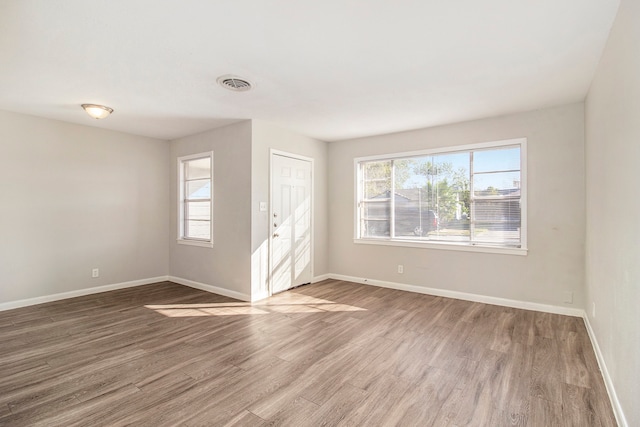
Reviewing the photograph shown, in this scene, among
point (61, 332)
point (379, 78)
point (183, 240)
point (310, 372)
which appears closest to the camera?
point (310, 372)

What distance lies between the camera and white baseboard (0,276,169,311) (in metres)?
4.21

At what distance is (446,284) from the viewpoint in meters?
4.74

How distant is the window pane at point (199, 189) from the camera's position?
5.38 metres

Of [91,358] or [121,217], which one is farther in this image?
[121,217]

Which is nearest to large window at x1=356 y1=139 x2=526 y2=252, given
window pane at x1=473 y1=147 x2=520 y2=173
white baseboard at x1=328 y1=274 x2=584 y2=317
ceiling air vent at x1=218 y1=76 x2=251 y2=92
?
window pane at x1=473 y1=147 x2=520 y2=173

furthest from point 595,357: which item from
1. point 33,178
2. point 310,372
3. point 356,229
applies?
point 33,178

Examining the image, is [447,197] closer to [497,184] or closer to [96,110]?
[497,184]

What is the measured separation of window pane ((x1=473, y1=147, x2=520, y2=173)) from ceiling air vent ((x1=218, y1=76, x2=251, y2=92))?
3.29 m

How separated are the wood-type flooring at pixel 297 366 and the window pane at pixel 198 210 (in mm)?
1675

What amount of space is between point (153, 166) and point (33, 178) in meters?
1.69

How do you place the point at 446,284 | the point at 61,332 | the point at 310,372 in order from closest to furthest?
the point at 310,372
the point at 61,332
the point at 446,284

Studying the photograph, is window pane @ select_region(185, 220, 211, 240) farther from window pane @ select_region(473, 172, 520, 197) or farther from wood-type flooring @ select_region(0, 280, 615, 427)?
window pane @ select_region(473, 172, 520, 197)

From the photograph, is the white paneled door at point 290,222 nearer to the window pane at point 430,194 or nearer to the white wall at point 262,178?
the white wall at point 262,178

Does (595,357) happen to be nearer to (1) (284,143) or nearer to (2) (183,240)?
(1) (284,143)
